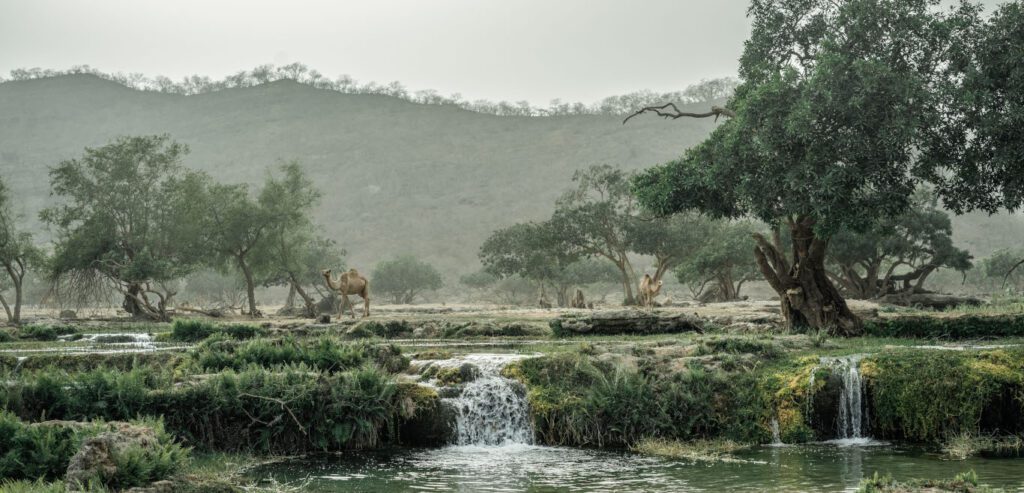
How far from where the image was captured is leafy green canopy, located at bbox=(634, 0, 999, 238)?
26.2 meters

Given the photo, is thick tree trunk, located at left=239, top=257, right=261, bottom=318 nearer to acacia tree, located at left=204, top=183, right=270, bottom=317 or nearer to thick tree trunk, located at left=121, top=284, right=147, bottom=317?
acacia tree, located at left=204, top=183, right=270, bottom=317

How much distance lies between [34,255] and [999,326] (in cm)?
4702

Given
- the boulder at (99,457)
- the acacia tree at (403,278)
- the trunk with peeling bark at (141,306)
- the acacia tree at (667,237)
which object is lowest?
the boulder at (99,457)

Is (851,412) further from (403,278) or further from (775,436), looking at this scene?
(403,278)

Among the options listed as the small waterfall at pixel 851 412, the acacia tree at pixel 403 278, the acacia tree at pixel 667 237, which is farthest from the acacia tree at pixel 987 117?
the acacia tree at pixel 403 278

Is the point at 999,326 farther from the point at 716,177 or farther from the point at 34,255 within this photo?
the point at 34,255

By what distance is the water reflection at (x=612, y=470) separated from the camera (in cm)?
1467

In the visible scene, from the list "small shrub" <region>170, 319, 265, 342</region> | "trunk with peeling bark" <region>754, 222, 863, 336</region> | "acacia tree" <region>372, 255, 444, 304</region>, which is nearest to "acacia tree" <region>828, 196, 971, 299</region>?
"trunk with peeling bark" <region>754, 222, 863, 336</region>

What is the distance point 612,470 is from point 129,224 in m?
45.6

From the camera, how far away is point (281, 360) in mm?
20938

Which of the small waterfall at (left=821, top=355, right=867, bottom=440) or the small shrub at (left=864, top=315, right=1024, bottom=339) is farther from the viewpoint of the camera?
the small shrub at (left=864, top=315, right=1024, bottom=339)

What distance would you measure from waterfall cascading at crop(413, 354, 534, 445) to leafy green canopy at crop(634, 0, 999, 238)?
10648 millimetres

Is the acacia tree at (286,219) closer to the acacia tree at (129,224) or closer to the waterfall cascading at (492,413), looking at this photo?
the acacia tree at (129,224)

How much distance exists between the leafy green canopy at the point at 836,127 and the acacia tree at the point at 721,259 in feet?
92.6
